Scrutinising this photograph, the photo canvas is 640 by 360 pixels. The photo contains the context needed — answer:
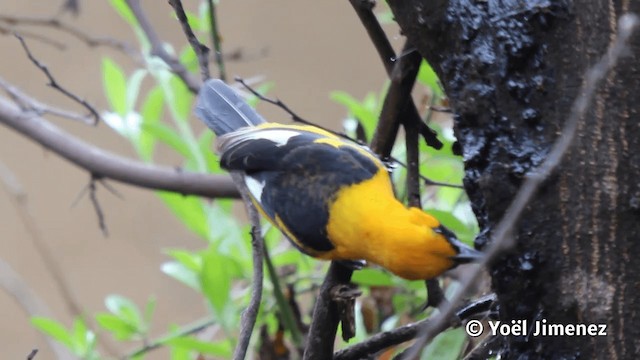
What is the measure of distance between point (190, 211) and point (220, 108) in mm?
358

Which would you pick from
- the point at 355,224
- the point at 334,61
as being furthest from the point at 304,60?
the point at 355,224

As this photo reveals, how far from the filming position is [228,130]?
4.44 ft

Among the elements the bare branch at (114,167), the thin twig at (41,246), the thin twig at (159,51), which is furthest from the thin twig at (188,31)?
the thin twig at (41,246)

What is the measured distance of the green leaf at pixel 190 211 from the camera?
1.65 m

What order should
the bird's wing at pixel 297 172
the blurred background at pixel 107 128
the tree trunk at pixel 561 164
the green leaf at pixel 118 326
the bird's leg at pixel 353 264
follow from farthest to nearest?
1. the blurred background at pixel 107 128
2. the green leaf at pixel 118 326
3. the bird's wing at pixel 297 172
4. the bird's leg at pixel 353 264
5. the tree trunk at pixel 561 164

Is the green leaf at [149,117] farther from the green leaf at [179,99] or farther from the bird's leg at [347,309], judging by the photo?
the bird's leg at [347,309]

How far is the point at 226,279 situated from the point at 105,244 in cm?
230

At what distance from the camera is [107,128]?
3631 mm

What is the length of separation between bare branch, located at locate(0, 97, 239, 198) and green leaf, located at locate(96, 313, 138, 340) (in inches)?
9.1

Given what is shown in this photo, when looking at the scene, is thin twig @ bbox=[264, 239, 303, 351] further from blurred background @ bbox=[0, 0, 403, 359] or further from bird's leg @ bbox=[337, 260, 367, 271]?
blurred background @ bbox=[0, 0, 403, 359]

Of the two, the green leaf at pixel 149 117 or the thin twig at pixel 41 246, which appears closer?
the green leaf at pixel 149 117

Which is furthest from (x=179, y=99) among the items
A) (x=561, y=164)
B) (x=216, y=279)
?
(x=561, y=164)

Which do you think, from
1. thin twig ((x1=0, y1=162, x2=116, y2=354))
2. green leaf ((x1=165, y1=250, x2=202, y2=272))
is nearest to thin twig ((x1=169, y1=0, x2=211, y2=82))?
green leaf ((x1=165, y1=250, x2=202, y2=272))

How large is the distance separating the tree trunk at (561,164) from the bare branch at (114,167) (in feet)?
2.32
